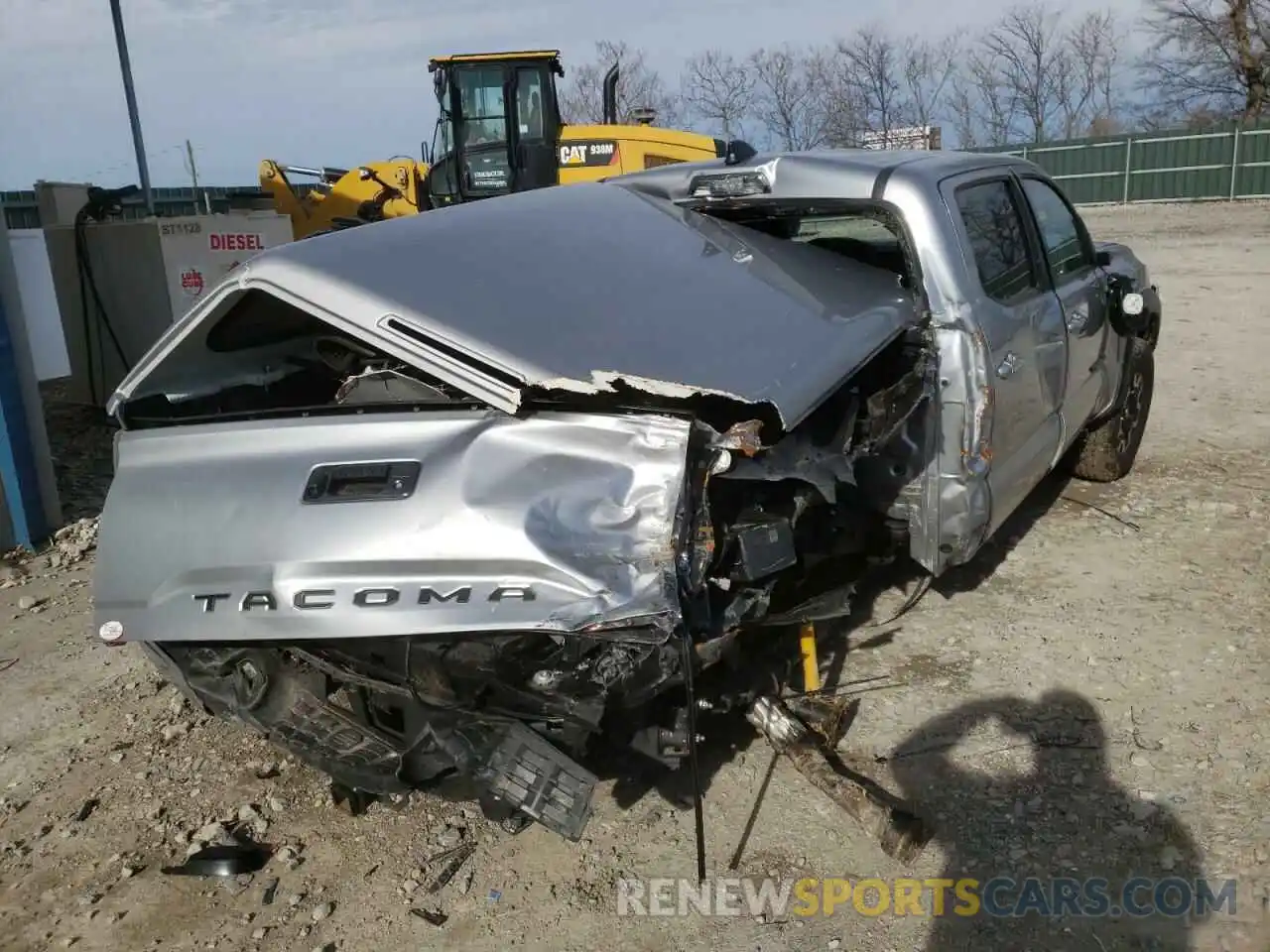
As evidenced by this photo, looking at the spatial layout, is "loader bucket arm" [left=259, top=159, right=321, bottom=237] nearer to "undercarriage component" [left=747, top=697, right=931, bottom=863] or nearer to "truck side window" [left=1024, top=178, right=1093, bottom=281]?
"truck side window" [left=1024, top=178, right=1093, bottom=281]

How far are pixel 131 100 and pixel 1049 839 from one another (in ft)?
44.7

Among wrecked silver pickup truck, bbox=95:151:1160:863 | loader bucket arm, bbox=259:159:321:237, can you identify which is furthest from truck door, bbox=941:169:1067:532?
loader bucket arm, bbox=259:159:321:237

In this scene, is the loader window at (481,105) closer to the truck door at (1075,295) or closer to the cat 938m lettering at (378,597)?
the truck door at (1075,295)

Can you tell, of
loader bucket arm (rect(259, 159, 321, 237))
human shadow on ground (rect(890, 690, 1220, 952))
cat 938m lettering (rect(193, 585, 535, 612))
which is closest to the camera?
cat 938m lettering (rect(193, 585, 535, 612))

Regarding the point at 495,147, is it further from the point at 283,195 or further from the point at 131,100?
the point at 131,100

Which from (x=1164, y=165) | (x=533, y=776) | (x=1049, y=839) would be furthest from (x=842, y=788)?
(x=1164, y=165)

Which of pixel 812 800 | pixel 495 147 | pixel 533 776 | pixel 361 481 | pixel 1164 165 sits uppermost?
pixel 495 147

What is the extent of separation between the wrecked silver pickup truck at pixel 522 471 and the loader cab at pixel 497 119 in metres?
8.01

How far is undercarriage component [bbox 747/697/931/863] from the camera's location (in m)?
3.10

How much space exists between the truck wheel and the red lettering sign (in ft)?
22.5

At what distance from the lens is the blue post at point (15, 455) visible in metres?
6.09

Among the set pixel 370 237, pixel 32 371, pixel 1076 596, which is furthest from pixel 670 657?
pixel 32 371

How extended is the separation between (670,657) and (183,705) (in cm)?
247

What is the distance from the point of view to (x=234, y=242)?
9078mm
